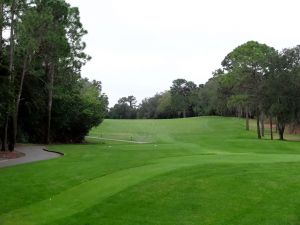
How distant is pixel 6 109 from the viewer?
101 ft

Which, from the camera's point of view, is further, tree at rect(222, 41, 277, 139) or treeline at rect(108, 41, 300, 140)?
tree at rect(222, 41, 277, 139)

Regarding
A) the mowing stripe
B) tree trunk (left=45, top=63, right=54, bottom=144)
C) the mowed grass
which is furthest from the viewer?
tree trunk (left=45, top=63, right=54, bottom=144)

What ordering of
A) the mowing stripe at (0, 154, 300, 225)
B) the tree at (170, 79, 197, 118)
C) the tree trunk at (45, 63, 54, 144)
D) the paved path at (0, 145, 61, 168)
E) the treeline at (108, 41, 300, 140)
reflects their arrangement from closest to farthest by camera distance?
the mowing stripe at (0, 154, 300, 225)
the paved path at (0, 145, 61, 168)
the tree trunk at (45, 63, 54, 144)
the treeline at (108, 41, 300, 140)
the tree at (170, 79, 197, 118)

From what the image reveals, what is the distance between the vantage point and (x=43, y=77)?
4716 cm

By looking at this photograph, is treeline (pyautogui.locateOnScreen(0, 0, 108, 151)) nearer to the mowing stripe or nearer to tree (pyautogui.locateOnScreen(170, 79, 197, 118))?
the mowing stripe

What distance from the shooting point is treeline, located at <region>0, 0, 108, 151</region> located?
33469 mm

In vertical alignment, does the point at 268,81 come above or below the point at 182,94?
below

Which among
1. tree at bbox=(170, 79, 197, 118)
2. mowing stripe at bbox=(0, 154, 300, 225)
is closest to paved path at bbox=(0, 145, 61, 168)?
mowing stripe at bbox=(0, 154, 300, 225)

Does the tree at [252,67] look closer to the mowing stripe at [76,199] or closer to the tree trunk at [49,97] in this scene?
the tree trunk at [49,97]

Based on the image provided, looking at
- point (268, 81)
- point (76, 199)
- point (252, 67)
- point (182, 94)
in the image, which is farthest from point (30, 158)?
point (182, 94)

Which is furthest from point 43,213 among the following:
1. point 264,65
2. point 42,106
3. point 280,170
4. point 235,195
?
point 264,65

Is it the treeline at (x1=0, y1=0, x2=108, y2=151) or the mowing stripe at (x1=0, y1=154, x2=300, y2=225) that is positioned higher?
the treeline at (x1=0, y1=0, x2=108, y2=151)

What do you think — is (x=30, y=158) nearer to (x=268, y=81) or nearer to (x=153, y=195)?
(x=153, y=195)

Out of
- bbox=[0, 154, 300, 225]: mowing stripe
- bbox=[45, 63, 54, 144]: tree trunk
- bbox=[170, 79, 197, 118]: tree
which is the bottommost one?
bbox=[0, 154, 300, 225]: mowing stripe
